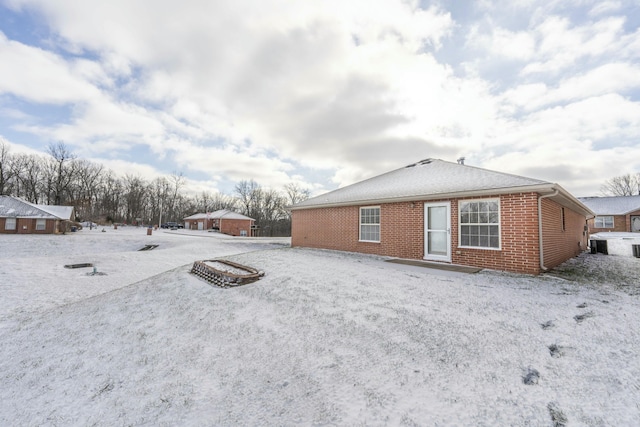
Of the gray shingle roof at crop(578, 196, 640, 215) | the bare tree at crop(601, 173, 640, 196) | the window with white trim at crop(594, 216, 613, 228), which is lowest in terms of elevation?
the window with white trim at crop(594, 216, 613, 228)

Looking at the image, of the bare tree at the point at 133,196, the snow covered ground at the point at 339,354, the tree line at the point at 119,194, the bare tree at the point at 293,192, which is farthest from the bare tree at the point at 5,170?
the snow covered ground at the point at 339,354

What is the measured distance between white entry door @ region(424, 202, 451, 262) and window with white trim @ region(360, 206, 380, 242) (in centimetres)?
197

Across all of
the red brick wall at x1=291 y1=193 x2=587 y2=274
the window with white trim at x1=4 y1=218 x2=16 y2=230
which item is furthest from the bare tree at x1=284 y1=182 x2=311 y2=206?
the red brick wall at x1=291 y1=193 x2=587 y2=274

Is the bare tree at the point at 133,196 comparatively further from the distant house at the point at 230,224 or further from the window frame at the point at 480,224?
the window frame at the point at 480,224

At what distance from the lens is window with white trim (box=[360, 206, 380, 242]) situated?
10.2m

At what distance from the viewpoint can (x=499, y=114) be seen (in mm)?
10898

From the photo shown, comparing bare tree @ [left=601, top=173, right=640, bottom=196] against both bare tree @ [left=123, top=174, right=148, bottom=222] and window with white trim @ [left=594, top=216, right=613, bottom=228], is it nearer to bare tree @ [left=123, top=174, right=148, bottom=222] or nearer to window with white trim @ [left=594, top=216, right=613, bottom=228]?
window with white trim @ [left=594, top=216, right=613, bottom=228]

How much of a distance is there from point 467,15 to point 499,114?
177 inches

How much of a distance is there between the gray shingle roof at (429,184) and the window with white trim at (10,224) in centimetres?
2997

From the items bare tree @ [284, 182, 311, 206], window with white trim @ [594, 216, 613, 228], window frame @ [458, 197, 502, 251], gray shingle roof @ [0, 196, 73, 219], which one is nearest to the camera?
window frame @ [458, 197, 502, 251]

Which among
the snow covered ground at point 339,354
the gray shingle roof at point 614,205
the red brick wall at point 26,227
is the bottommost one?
the snow covered ground at point 339,354

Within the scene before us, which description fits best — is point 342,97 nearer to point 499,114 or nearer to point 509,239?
point 499,114

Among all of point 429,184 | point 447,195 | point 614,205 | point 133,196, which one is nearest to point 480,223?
point 447,195

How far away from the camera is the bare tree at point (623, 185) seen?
149 feet
